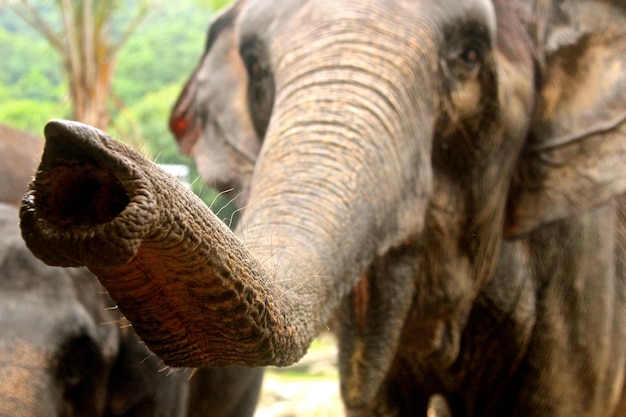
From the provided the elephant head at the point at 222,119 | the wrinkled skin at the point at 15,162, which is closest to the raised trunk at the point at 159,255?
the wrinkled skin at the point at 15,162

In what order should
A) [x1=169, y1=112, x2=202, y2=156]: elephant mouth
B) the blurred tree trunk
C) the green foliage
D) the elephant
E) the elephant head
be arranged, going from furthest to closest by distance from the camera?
the green foliage < the blurred tree trunk < [x1=169, y1=112, x2=202, y2=156]: elephant mouth < the elephant head < the elephant

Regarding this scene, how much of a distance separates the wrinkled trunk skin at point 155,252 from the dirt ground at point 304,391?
13.1 feet

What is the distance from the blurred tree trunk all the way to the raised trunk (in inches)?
364

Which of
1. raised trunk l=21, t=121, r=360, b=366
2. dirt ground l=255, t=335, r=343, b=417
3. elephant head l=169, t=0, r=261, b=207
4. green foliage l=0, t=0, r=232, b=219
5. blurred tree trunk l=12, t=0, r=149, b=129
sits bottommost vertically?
green foliage l=0, t=0, r=232, b=219

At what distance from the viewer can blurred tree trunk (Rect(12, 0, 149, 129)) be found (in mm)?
11398

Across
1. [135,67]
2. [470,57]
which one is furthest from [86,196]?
[135,67]

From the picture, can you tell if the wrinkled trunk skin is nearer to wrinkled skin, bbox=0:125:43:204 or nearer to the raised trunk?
the raised trunk

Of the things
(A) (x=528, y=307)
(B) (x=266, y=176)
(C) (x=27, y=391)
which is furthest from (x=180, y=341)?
(A) (x=528, y=307)

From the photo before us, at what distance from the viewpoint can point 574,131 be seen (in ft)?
12.4

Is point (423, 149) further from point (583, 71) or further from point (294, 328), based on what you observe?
point (294, 328)

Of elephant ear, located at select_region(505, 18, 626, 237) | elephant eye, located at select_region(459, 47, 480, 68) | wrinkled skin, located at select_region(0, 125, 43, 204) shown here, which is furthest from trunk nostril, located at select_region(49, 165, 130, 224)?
elephant ear, located at select_region(505, 18, 626, 237)

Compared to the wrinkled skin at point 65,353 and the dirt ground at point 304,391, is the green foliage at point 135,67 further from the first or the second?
the wrinkled skin at point 65,353

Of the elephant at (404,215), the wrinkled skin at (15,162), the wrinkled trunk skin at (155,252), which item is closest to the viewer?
the wrinkled trunk skin at (155,252)

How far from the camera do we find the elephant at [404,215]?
1531mm
